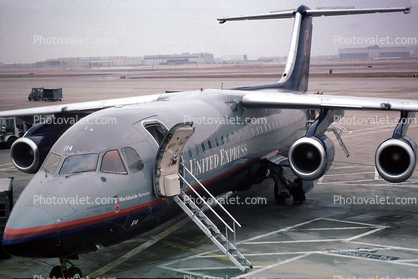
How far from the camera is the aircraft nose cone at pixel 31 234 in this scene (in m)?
9.37

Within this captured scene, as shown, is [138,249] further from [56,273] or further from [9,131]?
[9,131]

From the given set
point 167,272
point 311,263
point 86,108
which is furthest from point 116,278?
point 86,108

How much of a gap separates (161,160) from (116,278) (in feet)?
9.63

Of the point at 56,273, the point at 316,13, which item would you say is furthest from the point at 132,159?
the point at 316,13

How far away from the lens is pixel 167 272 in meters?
11.6

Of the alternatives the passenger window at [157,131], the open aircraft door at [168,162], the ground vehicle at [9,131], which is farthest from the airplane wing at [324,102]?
the ground vehicle at [9,131]

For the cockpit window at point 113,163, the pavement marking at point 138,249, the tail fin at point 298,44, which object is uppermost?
the tail fin at point 298,44

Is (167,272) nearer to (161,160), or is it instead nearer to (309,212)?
(161,160)

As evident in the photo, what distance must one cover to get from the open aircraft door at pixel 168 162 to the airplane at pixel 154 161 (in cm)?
2

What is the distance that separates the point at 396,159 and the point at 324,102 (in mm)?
2952

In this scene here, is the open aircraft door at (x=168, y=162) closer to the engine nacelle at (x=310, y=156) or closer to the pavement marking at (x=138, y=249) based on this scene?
the pavement marking at (x=138, y=249)

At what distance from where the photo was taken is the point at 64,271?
1081 cm

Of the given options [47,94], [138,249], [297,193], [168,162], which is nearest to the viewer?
[168,162]

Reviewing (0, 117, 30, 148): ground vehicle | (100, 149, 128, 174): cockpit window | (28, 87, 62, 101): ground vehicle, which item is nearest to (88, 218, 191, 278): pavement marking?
(100, 149, 128, 174): cockpit window
